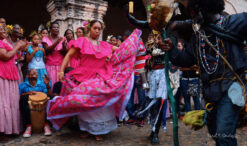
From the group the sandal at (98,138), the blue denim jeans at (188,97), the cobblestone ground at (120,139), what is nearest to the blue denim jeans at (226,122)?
the cobblestone ground at (120,139)

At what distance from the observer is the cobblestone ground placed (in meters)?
3.40

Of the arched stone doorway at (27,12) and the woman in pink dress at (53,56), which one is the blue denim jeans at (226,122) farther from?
the arched stone doorway at (27,12)

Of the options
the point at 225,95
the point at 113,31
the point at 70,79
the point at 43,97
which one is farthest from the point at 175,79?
the point at 113,31

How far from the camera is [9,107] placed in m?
3.57

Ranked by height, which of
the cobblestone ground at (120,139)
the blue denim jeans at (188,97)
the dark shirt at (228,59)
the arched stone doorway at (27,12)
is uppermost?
the arched stone doorway at (27,12)

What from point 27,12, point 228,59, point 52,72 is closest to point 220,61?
point 228,59

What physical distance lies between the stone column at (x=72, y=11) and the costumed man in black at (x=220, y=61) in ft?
14.1

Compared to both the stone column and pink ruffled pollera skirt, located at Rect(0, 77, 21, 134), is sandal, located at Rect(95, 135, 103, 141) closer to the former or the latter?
pink ruffled pollera skirt, located at Rect(0, 77, 21, 134)

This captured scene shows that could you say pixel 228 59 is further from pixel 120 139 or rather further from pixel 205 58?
pixel 120 139

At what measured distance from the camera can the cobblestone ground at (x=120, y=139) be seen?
3.40 m

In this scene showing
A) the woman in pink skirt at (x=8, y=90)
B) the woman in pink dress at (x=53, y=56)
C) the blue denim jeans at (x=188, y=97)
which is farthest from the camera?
the blue denim jeans at (x=188, y=97)

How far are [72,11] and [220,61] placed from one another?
465 cm

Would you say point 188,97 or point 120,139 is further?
point 188,97

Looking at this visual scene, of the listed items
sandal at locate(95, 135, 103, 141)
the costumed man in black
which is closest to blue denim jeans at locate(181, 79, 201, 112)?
sandal at locate(95, 135, 103, 141)
